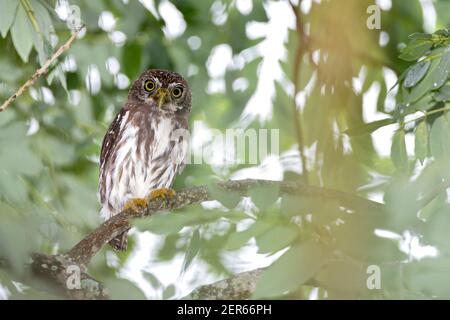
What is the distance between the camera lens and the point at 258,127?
2.23 metres

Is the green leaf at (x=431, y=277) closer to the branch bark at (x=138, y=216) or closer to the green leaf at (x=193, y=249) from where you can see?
the branch bark at (x=138, y=216)

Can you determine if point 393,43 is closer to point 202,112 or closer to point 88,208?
point 202,112

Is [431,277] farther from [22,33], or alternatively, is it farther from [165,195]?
[22,33]

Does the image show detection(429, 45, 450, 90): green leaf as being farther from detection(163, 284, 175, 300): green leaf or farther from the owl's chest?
the owl's chest

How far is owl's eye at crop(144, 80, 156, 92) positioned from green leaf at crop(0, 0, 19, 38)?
61 cm

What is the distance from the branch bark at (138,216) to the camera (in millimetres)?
1530

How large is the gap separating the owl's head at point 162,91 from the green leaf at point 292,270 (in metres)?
1.14

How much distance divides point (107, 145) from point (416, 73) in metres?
1.06

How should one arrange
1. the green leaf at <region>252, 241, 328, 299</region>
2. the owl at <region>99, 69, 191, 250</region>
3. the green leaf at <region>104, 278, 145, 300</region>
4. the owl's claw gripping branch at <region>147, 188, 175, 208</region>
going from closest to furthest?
A: 1. the green leaf at <region>252, 241, 328, 299</region>
2. the green leaf at <region>104, 278, 145, 300</region>
3. the owl's claw gripping branch at <region>147, 188, 175, 208</region>
4. the owl at <region>99, 69, 191, 250</region>

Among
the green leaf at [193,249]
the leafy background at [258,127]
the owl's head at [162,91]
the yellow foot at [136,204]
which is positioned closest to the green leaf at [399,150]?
the leafy background at [258,127]

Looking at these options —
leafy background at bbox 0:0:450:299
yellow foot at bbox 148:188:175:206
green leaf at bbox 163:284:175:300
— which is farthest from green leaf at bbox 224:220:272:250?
yellow foot at bbox 148:188:175:206

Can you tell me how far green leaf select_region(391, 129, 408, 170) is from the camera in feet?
5.62

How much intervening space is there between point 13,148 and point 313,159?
0.69 metres
